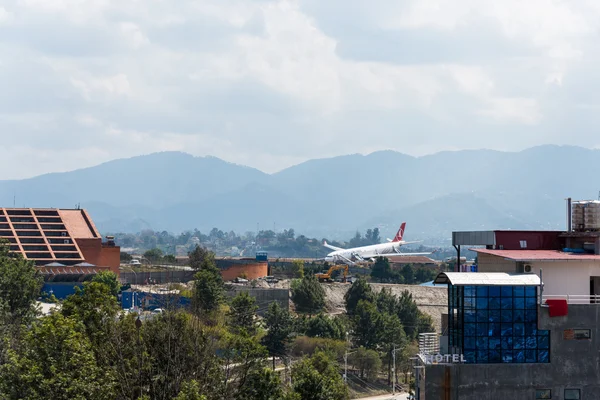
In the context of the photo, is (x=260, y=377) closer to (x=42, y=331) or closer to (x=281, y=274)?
(x=42, y=331)

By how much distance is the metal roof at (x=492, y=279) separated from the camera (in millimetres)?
32594

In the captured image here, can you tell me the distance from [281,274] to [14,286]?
11010 centimetres

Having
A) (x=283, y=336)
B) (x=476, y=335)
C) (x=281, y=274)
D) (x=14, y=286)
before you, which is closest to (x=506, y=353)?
(x=476, y=335)

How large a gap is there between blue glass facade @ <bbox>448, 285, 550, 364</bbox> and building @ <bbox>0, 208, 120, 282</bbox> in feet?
348

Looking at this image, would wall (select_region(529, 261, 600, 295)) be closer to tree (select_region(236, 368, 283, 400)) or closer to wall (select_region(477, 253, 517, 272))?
wall (select_region(477, 253, 517, 272))

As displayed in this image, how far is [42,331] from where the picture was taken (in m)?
43.8

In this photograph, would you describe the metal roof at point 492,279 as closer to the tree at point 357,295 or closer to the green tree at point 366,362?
the green tree at point 366,362

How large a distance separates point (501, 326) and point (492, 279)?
5.36 feet

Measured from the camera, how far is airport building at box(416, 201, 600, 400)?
32.0 m

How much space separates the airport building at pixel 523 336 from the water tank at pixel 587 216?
3910 millimetres

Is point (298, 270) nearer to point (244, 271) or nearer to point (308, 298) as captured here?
point (244, 271)

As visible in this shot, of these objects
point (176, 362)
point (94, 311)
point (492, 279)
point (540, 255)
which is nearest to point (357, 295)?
point (94, 311)

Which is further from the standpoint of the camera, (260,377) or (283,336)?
(283,336)

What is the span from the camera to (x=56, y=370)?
41750 mm
